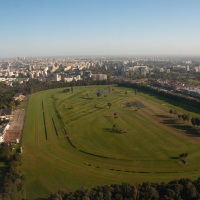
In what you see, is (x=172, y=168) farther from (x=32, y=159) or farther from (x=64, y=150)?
(x=32, y=159)

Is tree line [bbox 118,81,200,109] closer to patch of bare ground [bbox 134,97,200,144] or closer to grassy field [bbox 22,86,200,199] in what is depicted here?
grassy field [bbox 22,86,200,199]

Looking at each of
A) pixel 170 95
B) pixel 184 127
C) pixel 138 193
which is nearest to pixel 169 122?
pixel 184 127

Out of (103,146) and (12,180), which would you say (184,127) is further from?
(12,180)

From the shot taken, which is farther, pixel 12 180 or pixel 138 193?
pixel 12 180

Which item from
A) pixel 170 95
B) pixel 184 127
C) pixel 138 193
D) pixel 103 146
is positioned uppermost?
pixel 170 95

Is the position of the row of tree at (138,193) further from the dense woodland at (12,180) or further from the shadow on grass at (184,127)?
the shadow on grass at (184,127)

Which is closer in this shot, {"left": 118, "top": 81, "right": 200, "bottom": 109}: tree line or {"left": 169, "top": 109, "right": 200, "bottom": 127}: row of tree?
{"left": 169, "top": 109, "right": 200, "bottom": 127}: row of tree

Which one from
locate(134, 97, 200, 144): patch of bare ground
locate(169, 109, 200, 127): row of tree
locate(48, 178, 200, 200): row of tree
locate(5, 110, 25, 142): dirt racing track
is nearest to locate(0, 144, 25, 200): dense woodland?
locate(48, 178, 200, 200): row of tree
